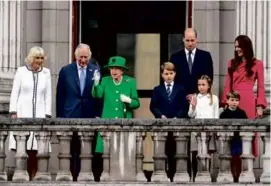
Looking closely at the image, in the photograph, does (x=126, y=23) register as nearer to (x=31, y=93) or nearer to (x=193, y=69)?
(x=193, y=69)

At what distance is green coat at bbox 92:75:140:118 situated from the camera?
26367 millimetres

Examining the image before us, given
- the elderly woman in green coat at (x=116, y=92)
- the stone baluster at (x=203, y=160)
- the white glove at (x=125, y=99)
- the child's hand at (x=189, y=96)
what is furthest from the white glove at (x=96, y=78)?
the stone baluster at (x=203, y=160)

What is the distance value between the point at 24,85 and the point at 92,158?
1.64 metres

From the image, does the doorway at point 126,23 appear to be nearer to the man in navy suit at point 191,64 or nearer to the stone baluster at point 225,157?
the man in navy suit at point 191,64

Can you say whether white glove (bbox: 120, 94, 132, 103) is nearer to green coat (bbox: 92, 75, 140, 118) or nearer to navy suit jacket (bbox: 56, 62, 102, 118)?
green coat (bbox: 92, 75, 140, 118)

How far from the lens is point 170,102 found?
2628 cm

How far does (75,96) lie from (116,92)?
0.67m

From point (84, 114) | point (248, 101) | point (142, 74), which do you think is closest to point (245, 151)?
point (248, 101)

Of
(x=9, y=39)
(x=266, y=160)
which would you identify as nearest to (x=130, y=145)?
(x=266, y=160)

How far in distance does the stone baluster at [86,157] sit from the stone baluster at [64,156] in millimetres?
188

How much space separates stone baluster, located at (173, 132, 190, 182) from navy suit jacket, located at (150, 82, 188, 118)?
53 centimetres

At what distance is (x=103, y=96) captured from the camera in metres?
26.4

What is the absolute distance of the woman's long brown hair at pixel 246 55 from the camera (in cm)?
2644

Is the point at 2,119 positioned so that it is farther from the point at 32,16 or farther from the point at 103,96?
the point at 32,16
